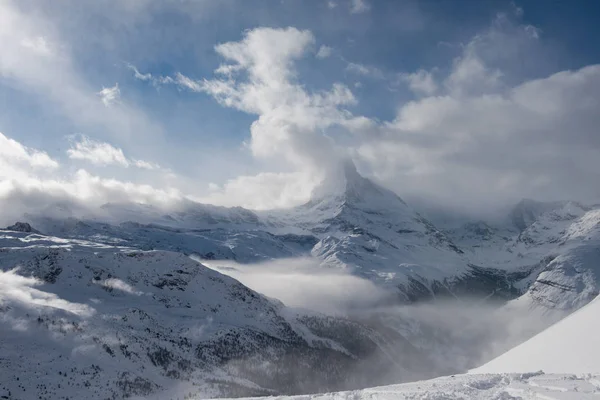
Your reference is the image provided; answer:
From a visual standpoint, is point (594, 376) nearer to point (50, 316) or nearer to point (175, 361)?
point (175, 361)

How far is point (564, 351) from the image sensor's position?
2309 inches

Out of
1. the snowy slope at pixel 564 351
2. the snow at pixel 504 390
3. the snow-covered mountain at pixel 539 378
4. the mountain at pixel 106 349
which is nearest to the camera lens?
the snow at pixel 504 390

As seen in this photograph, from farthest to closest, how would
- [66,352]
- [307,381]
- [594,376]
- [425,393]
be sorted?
[307,381] < [66,352] < [594,376] < [425,393]

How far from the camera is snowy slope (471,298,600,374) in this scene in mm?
53688

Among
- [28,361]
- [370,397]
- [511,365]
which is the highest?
[511,365]

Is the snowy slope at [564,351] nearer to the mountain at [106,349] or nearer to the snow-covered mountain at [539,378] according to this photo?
the snow-covered mountain at [539,378]

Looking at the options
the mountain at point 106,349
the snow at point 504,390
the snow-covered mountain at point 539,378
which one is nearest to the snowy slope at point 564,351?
the snow-covered mountain at point 539,378

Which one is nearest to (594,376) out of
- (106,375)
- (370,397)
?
(370,397)

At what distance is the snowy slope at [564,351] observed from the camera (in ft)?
176

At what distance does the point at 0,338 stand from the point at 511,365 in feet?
412

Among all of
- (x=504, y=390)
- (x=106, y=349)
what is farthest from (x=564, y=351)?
(x=106, y=349)

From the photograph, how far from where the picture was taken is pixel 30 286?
599 feet

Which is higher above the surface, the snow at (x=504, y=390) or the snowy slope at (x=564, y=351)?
the snowy slope at (x=564, y=351)

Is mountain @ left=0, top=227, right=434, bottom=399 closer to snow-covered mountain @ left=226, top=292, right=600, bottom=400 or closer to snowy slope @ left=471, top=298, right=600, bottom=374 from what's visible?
snow-covered mountain @ left=226, top=292, right=600, bottom=400
